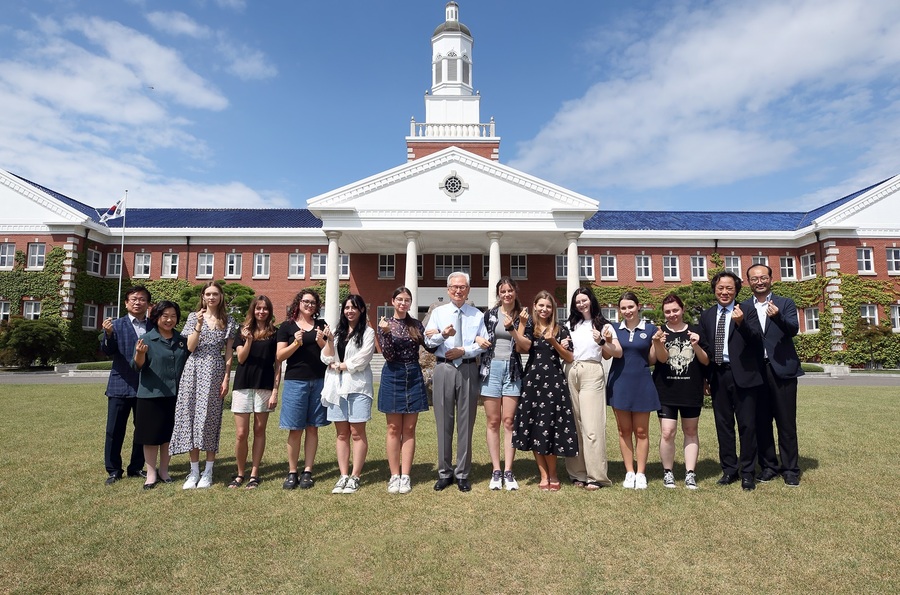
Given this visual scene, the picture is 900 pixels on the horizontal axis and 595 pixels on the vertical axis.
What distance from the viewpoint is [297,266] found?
3316 centimetres

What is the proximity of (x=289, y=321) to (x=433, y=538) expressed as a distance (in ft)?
9.97

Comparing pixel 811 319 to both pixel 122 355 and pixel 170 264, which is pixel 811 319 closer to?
pixel 122 355

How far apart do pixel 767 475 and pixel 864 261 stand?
31.4 meters

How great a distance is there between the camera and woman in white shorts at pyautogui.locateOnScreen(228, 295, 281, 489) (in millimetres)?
6027

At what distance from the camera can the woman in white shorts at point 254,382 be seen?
6.03 m

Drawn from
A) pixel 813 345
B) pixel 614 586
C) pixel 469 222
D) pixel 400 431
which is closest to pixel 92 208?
pixel 469 222

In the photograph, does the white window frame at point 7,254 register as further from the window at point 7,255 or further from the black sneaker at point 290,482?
the black sneaker at point 290,482

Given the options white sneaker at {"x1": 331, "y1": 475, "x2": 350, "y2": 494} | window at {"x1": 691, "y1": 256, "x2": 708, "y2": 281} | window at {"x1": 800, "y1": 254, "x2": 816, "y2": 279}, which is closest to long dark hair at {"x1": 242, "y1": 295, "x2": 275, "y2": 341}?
white sneaker at {"x1": 331, "y1": 475, "x2": 350, "y2": 494}

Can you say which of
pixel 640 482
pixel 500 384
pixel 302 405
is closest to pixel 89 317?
pixel 302 405

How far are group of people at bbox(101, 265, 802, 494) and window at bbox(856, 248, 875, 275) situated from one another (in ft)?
101

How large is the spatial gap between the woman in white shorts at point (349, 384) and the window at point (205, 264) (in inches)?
1174

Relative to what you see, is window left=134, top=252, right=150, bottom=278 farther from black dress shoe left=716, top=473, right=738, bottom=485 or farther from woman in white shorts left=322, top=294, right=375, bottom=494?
black dress shoe left=716, top=473, right=738, bottom=485

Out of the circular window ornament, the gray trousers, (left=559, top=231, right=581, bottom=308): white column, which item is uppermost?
the circular window ornament

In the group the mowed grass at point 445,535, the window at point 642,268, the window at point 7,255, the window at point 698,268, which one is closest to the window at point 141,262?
the window at point 7,255
